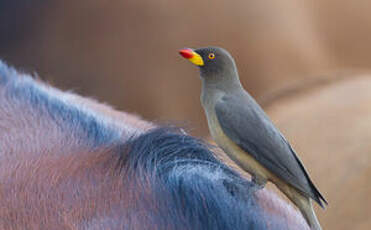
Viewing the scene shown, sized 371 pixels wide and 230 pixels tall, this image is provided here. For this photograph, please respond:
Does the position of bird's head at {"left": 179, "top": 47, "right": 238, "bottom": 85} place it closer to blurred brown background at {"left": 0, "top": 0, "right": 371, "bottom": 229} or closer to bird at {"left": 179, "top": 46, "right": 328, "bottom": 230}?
bird at {"left": 179, "top": 46, "right": 328, "bottom": 230}

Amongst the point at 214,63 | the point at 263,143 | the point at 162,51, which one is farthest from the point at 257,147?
the point at 162,51

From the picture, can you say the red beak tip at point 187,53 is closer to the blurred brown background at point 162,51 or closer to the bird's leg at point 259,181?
the bird's leg at point 259,181

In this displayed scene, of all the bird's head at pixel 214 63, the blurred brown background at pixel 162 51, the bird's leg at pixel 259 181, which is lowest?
the blurred brown background at pixel 162 51

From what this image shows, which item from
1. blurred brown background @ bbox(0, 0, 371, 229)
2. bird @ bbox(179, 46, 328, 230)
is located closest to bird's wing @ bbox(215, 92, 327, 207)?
bird @ bbox(179, 46, 328, 230)

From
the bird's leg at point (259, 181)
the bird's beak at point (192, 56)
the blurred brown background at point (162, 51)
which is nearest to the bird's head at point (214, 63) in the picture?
the bird's beak at point (192, 56)

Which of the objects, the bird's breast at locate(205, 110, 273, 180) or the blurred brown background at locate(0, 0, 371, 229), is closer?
the bird's breast at locate(205, 110, 273, 180)

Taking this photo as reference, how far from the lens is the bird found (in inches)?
26.1

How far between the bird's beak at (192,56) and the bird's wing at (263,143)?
64 millimetres

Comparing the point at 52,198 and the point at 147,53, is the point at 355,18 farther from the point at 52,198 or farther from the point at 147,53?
the point at 52,198

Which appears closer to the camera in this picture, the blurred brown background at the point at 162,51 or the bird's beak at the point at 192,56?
the bird's beak at the point at 192,56

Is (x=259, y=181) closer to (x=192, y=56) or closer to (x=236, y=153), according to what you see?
(x=236, y=153)

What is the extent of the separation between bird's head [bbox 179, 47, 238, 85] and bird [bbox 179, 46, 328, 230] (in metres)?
0.01

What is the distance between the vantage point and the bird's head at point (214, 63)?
0.72 m

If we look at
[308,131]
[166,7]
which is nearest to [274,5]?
[166,7]
